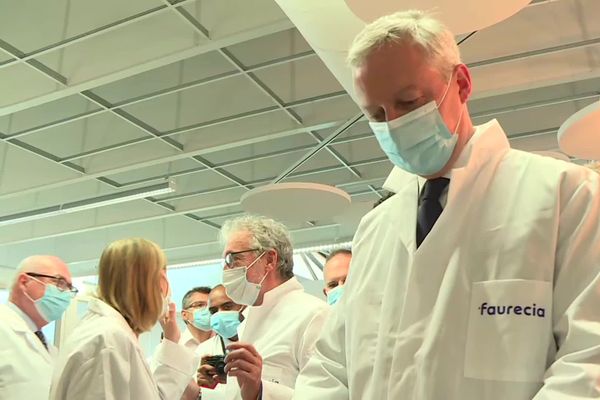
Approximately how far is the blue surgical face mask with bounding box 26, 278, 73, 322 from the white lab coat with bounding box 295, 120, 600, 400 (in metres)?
2.23

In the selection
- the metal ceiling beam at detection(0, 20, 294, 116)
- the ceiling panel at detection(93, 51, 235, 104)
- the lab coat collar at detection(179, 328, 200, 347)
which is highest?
the ceiling panel at detection(93, 51, 235, 104)

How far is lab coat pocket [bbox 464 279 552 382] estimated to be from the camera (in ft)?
3.13

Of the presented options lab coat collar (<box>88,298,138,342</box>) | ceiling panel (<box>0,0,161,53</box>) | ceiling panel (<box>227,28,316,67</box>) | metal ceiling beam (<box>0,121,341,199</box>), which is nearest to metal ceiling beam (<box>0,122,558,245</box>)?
metal ceiling beam (<box>0,121,341,199</box>)

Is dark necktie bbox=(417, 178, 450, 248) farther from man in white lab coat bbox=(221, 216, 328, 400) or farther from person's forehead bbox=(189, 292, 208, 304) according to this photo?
person's forehead bbox=(189, 292, 208, 304)

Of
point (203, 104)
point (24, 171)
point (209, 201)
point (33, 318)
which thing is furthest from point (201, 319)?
point (209, 201)

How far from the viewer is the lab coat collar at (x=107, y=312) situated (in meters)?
2.19

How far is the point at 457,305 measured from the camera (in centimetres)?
103

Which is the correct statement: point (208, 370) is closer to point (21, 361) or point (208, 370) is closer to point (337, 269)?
point (21, 361)

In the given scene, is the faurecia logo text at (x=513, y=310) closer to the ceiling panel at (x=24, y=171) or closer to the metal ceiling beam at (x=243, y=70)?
the metal ceiling beam at (x=243, y=70)

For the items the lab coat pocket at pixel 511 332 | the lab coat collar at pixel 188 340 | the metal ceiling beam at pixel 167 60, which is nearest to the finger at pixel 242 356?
the lab coat pocket at pixel 511 332

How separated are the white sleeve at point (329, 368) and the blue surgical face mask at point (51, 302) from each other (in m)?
2.13

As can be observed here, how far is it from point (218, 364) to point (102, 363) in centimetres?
42

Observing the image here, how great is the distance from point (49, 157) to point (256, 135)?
8.85ft

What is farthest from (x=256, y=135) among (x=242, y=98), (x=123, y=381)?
(x=123, y=381)
